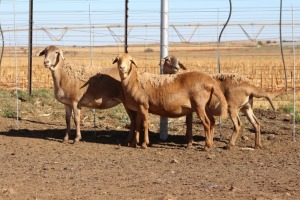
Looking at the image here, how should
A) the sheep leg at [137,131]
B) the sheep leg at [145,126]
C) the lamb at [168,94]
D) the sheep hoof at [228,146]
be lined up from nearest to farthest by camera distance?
the lamb at [168,94] < the sheep hoof at [228,146] < the sheep leg at [145,126] < the sheep leg at [137,131]

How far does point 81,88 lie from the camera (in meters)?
14.9

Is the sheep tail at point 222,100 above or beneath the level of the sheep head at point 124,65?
beneath

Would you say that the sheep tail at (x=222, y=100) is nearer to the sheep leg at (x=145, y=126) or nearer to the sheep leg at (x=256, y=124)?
the sheep leg at (x=256, y=124)

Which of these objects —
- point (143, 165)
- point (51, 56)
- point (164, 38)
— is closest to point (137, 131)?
point (143, 165)

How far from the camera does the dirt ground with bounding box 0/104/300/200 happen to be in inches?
385

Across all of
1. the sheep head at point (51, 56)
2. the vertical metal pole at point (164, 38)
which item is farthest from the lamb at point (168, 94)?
the sheep head at point (51, 56)

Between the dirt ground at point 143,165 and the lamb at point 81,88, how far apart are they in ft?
2.55

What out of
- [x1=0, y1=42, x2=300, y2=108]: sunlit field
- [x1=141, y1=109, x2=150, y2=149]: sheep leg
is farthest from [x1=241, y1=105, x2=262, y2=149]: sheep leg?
[x1=0, y1=42, x2=300, y2=108]: sunlit field

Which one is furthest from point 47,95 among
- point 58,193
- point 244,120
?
point 58,193

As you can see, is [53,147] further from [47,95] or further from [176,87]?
[47,95]

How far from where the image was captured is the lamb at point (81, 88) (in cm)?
1486

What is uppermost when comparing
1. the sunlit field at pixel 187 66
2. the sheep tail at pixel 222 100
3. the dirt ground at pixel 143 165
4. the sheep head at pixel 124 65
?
the sunlit field at pixel 187 66

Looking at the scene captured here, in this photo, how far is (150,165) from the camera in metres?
12.2

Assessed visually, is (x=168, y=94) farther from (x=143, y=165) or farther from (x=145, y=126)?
(x=143, y=165)
